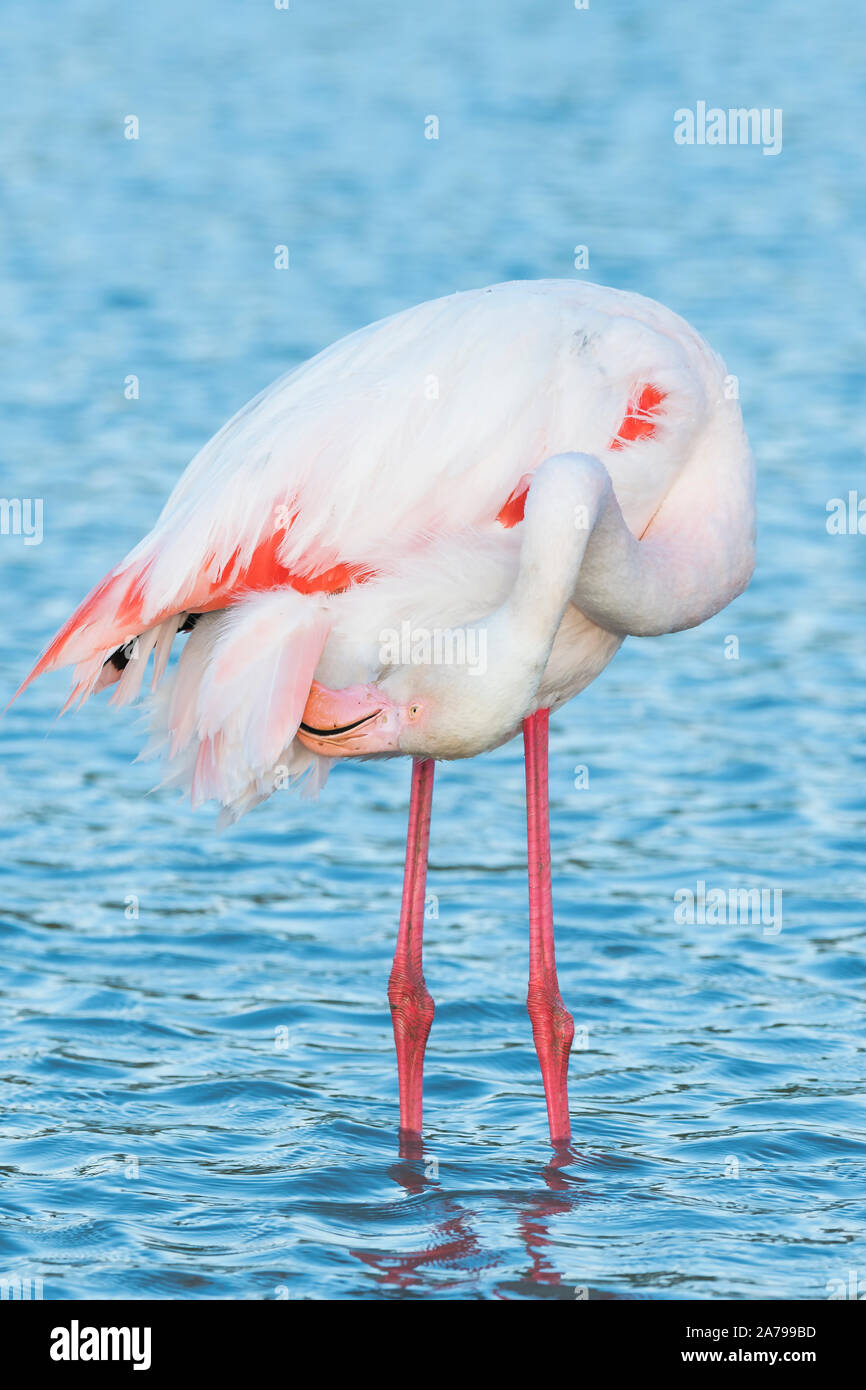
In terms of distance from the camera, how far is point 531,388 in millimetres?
6309

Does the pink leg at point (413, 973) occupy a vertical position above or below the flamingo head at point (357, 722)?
below

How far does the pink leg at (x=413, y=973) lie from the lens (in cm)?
701

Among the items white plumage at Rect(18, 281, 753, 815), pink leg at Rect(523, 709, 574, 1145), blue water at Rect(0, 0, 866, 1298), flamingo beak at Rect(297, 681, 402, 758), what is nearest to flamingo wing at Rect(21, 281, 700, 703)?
white plumage at Rect(18, 281, 753, 815)

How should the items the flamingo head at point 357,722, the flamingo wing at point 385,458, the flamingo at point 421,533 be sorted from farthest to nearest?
the flamingo wing at point 385,458 → the flamingo at point 421,533 → the flamingo head at point 357,722

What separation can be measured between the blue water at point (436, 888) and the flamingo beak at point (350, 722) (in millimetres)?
1278

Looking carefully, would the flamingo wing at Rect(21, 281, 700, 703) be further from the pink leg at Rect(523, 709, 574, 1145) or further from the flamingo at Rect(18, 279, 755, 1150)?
the pink leg at Rect(523, 709, 574, 1145)

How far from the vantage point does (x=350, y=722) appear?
5.95 m

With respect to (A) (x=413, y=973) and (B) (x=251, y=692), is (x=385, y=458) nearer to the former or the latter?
(B) (x=251, y=692)

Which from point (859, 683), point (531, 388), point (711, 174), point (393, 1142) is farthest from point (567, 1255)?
point (711, 174)

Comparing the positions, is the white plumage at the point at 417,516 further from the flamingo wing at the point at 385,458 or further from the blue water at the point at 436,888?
the blue water at the point at 436,888

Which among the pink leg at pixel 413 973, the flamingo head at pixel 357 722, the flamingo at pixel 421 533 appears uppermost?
the flamingo at pixel 421 533

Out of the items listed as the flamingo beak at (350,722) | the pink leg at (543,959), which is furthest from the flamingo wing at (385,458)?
the pink leg at (543,959)

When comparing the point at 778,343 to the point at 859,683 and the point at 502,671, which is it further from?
the point at 502,671

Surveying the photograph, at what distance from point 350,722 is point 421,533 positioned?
60cm
